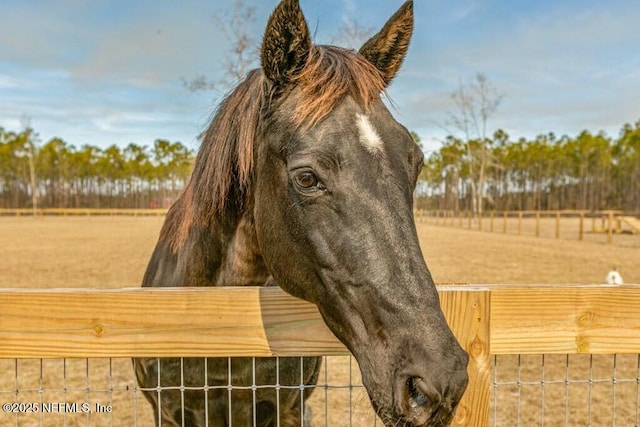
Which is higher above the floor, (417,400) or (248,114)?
(248,114)

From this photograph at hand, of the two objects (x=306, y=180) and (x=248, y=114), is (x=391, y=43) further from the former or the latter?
(x=306, y=180)

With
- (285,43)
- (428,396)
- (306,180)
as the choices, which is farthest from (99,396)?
(428,396)

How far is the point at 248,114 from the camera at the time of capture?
A: 1913 millimetres

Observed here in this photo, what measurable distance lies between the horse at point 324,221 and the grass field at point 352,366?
0.30 m

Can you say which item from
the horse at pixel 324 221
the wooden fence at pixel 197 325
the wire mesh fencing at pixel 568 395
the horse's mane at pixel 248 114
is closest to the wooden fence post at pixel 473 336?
the wooden fence at pixel 197 325

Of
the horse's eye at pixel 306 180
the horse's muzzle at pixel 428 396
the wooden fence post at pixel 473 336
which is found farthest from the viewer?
the wooden fence post at pixel 473 336

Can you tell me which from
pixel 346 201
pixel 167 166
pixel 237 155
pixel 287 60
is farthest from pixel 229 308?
pixel 167 166

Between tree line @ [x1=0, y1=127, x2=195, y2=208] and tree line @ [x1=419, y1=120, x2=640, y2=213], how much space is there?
126 ft

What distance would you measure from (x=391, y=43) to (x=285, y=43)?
1.62 feet

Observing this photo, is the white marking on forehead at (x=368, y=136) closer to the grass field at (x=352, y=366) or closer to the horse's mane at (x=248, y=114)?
the horse's mane at (x=248, y=114)

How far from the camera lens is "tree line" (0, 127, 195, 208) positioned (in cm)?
6919

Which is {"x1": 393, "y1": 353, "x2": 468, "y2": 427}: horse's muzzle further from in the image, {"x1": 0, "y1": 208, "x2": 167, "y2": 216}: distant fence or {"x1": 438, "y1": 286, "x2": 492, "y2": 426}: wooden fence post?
{"x1": 0, "y1": 208, "x2": 167, "y2": 216}: distant fence

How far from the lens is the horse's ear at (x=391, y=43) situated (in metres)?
1.89

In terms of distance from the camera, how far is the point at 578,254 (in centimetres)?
1541
